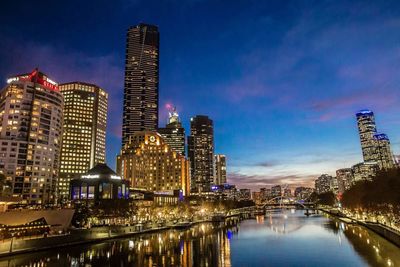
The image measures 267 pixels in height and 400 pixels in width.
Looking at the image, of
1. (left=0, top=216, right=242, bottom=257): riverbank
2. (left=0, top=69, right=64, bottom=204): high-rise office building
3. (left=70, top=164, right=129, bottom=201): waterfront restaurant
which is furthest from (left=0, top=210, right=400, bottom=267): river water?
(left=0, top=69, right=64, bottom=204): high-rise office building

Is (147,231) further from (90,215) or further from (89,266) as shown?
(89,266)

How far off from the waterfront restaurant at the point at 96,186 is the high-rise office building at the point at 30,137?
13.1 metres

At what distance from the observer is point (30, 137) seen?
145m

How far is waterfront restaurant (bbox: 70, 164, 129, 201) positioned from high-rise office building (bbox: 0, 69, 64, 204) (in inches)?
515

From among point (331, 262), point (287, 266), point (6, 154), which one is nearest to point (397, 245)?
point (331, 262)

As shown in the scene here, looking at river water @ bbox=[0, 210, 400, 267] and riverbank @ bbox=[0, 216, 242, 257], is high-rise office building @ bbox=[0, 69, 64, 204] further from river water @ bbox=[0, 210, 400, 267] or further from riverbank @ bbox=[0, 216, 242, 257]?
river water @ bbox=[0, 210, 400, 267]

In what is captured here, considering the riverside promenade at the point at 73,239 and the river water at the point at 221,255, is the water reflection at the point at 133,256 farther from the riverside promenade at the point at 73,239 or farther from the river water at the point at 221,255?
the riverside promenade at the point at 73,239

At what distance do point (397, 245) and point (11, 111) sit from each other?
151518 mm

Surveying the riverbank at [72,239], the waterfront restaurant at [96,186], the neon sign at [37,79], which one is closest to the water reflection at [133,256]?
the riverbank at [72,239]

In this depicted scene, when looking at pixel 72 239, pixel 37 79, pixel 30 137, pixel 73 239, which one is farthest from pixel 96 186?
pixel 72 239

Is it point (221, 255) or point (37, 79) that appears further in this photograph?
point (37, 79)

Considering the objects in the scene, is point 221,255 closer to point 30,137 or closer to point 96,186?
point 96,186

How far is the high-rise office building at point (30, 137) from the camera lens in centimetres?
13862

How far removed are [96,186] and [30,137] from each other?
37.7m
